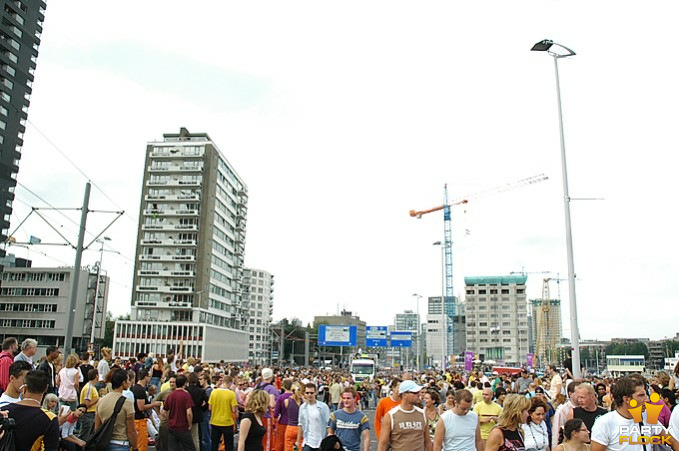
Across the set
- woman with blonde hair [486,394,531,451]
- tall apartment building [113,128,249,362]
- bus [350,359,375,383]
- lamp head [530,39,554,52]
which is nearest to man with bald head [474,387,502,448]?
woman with blonde hair [486,394,531,451]

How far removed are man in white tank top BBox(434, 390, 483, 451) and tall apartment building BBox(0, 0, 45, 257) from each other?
71.6m

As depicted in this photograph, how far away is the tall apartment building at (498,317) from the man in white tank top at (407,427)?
6115 inches

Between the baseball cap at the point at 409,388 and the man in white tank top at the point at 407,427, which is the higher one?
the baseball cap at the point at 409,388

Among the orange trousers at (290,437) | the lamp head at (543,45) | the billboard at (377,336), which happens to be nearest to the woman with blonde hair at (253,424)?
the orange trousers at (290,437)

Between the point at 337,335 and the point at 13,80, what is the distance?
52.7 m

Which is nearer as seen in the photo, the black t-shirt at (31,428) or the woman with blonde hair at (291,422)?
the black t-shirt at (31,428)

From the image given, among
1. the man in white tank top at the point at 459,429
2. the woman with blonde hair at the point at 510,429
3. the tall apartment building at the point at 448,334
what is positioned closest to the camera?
the woman with blonde hair at the point at 510,429

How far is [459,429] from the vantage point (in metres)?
7.55

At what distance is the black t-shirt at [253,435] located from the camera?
26.6 ft

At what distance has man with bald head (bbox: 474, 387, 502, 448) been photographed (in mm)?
9211

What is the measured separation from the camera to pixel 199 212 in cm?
8338

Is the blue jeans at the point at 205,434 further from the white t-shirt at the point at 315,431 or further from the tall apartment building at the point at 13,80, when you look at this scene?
the tall apartment building at the point at 13,80

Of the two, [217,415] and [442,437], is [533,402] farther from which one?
[217,415]

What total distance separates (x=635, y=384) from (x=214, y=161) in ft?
277
